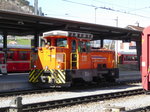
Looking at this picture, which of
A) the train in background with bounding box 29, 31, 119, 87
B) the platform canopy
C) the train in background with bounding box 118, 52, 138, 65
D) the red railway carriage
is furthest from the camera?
the train in background with bounding box 118, 52, 138, 65

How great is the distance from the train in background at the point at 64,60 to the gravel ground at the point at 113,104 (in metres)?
3.78

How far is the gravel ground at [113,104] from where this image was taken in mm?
10380

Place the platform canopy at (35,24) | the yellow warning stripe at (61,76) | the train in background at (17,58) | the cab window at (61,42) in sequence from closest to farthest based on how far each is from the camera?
the yellow warning stripe at (61,76) < the platform canopy at (35,24) < the cab window at (61,42) < the train in background at (17,58)

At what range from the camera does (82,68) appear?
16484 millimetres

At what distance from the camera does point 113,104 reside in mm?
11656

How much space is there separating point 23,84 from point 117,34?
1129cm

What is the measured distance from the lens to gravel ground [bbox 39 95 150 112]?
10.4m

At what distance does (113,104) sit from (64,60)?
4960mm

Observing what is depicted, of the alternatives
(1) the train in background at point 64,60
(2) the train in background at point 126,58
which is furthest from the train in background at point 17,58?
(2) the train in background at point 126,58

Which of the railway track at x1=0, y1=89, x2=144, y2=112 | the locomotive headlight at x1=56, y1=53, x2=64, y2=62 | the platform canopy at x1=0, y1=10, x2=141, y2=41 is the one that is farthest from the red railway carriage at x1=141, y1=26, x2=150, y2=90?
the platform canopy at x1=0, y1=10, x2=141, y2=41

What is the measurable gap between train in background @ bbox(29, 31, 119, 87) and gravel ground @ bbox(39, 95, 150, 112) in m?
3.78

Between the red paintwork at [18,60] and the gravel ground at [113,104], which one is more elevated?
the red paintwork at [18,60]

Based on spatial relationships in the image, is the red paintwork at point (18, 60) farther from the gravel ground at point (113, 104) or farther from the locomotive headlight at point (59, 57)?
the gravel ground at point (113, 104)

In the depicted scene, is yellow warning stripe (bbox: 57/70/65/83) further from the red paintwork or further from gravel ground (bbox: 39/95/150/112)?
the red paintwork
